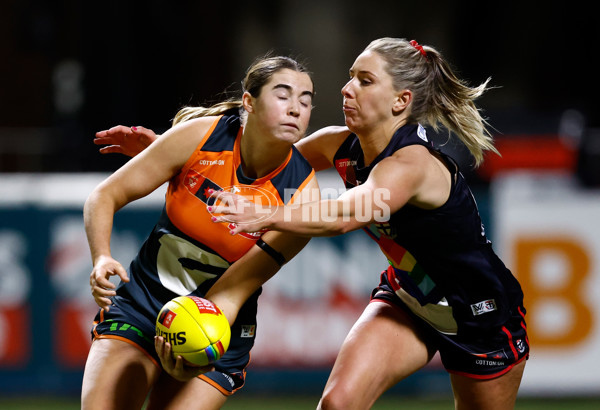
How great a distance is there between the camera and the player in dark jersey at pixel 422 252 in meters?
3.51

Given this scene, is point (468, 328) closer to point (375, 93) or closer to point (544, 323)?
point (375, 93)

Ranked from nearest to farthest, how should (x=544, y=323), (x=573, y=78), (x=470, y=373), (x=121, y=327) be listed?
(x=121, y=327)
(x=470, y=373)
(x=544, y=323)
(x=573, y=78)

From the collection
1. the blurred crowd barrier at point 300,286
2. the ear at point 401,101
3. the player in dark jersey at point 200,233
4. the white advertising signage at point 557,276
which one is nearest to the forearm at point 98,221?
the player in dark jersey at point 200,233

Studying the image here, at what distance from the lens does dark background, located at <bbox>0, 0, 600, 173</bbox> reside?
9.97 m

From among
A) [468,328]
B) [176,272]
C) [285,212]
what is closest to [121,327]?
[176,272]

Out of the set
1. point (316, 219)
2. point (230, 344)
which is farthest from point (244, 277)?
point (316, 219)

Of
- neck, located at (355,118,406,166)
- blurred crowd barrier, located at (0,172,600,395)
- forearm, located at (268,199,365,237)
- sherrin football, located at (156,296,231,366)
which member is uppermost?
neck, located at (355,118,406,166)

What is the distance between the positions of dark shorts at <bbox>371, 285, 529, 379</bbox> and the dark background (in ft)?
16.5

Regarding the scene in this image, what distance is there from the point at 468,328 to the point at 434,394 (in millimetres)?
3139

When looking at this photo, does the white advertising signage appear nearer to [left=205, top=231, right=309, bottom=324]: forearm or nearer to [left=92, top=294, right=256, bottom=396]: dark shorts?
[left=92, top=294, right=256, bottom=396]: dark shorts

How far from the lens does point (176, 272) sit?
11.7 feet

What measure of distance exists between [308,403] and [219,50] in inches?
264

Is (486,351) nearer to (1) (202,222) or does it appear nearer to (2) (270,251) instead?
(2) (270,251)

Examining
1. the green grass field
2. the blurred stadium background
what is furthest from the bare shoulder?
the green grass field
